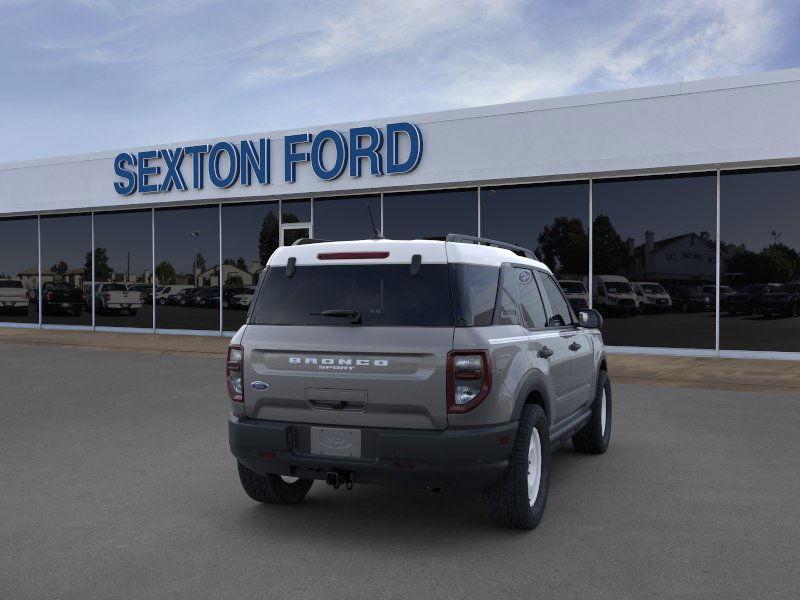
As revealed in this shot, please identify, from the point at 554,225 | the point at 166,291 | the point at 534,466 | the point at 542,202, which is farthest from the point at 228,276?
the point at 534,466

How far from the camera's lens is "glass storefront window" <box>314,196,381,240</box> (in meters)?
19.4

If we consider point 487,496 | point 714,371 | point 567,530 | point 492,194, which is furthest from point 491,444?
point 492,194

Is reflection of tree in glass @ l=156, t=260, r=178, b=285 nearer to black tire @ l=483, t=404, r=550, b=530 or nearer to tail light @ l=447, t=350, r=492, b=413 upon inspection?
black tire @ l=483, t=404, r=550, b=530

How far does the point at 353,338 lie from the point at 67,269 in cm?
2197

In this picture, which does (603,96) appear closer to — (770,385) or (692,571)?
(770,385)

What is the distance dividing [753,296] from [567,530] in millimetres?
11510

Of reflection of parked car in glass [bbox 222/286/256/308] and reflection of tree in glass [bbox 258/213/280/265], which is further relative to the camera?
reflection of parked car in glass [bbox 222/286/256/308]

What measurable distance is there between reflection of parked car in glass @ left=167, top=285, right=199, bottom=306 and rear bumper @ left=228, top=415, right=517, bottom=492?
17588 mm

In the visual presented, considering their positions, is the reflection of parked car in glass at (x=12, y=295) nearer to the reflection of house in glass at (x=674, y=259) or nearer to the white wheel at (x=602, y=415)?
the reflection of house in glass at (x=674, y=259)

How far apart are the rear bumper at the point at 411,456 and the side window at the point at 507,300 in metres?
0.72

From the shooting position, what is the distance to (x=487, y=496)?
4906 millimetres

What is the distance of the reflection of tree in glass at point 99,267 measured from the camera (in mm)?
23406

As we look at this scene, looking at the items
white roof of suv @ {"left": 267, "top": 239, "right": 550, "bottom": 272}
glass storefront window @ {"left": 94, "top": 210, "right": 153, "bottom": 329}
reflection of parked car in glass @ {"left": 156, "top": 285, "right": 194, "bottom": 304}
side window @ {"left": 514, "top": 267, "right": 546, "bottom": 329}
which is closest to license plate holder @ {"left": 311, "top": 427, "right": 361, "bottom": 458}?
→ white roof of suv @ {"left": 267, "top": 239, "right": 550, "bottom": 272}

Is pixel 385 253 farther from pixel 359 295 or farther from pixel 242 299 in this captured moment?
pixel 242 299
